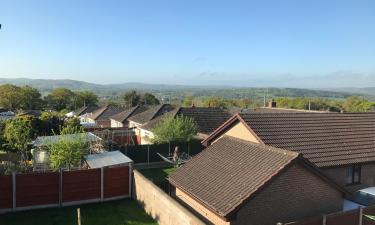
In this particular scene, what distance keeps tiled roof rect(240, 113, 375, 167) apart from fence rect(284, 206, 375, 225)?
454 cm

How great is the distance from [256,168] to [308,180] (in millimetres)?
2158

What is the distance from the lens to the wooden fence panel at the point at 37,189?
15859mm

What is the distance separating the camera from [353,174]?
19.8 meters

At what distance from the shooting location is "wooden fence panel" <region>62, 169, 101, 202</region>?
16688mm

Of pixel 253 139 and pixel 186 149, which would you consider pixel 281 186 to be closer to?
pixel 253 139

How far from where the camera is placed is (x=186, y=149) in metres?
31.0

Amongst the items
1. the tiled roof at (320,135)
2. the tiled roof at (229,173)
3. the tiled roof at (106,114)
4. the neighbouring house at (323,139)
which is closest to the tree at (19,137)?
the neighbouring house at (323,139)

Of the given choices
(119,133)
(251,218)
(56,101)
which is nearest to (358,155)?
(251,218)

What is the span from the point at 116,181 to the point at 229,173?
20.1 feet

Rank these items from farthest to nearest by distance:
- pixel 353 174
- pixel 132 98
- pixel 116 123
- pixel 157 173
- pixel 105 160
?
pixel 132 98 < pixel 116 123 < pixel 157 173 < pixel 353 174 < pixel 105 160

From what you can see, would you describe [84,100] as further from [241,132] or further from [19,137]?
[241,132]

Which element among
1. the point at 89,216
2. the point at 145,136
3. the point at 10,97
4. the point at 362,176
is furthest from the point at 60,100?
the point at 362,176

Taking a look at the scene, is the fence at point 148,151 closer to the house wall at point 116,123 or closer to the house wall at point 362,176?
the house wall at point 362,176

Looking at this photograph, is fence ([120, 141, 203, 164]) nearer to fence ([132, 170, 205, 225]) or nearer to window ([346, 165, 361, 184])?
fence ([132, 170, 205, 225])
